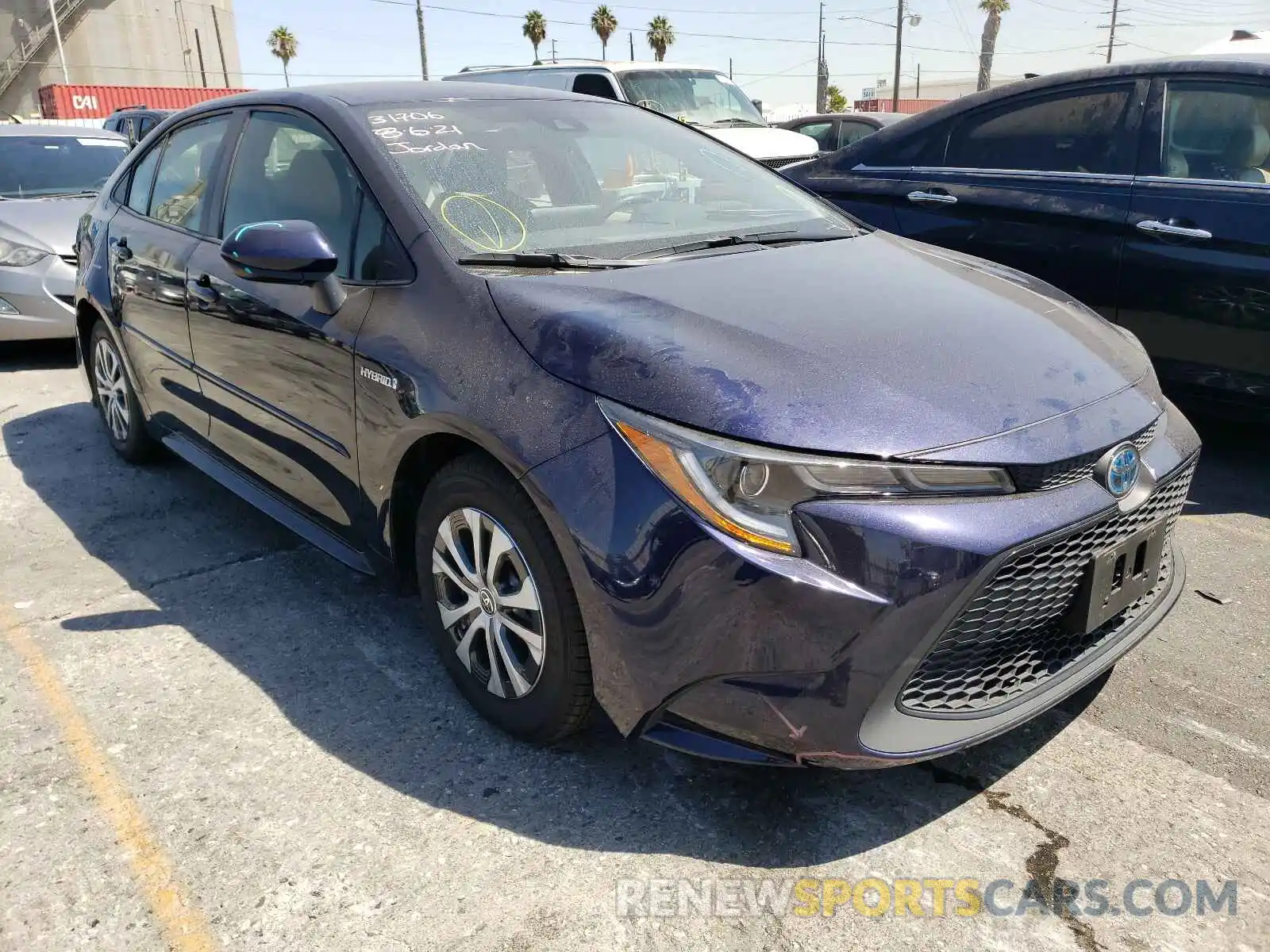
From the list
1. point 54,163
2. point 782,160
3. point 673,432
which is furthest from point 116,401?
point 782,160

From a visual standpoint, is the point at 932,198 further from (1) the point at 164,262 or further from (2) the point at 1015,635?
(1) the point at 164,262

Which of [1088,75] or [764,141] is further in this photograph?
[764,141]

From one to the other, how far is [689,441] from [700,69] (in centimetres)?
1039

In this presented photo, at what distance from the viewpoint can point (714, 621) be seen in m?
1.97

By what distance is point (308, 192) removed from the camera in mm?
3107

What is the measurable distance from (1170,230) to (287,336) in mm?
3292

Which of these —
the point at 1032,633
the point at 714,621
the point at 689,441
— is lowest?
the point at 1032,633

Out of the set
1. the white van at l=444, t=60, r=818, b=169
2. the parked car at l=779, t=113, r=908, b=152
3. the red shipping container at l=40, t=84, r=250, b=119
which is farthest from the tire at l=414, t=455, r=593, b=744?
the red shipping container at l=40, t=84, r=250, b=119

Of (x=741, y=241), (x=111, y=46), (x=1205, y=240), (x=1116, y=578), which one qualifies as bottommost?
(x=1116, y=578)

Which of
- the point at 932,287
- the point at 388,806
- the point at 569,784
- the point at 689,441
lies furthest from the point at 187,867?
the point at 932,287

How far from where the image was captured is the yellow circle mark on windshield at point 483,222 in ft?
8.82

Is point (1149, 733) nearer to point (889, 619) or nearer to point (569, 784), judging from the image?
point (889, 619)

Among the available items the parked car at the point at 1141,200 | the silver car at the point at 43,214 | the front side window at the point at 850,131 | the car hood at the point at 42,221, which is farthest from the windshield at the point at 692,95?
the parked car at the point at 1141,200

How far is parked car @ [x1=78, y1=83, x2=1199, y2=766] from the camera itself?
6.39 feet
